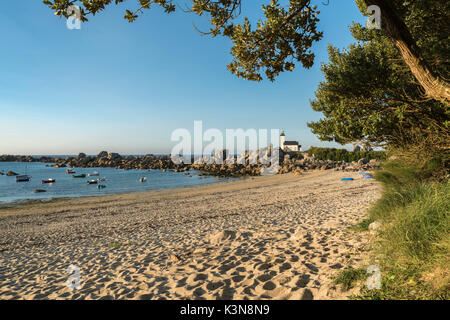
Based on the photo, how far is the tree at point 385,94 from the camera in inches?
259

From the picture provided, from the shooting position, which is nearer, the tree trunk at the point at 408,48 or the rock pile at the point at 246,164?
the tree trunk at the point at 408,48

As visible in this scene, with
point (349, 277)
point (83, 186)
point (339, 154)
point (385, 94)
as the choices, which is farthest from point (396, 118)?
point (339, 154)

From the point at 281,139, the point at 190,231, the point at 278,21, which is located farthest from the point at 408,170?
the point at 281,139

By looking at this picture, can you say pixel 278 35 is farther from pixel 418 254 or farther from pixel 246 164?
pixel 246 164

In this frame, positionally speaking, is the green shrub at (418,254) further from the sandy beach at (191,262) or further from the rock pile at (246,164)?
the rock pile at (246,164)

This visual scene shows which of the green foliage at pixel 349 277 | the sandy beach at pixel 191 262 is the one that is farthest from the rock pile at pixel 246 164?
the green foliage at pixel 349 277

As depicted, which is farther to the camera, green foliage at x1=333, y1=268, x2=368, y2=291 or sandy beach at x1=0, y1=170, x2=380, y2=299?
sandy beach at x1=0, y1=170, x2=380, y2=299

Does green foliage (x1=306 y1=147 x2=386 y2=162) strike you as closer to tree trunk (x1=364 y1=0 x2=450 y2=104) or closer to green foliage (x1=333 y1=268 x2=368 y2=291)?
tree trunk (x1=364 y1=0 x2=450 y2=104)

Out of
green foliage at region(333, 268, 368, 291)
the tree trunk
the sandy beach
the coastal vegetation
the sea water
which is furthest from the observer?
the sea water

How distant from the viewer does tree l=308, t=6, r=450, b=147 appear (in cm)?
658

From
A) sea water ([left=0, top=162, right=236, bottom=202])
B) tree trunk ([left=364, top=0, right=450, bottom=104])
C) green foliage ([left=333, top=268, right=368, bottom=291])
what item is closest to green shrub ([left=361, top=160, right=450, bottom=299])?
green foliage ([left=333, top=268, right=368, bottom=291])

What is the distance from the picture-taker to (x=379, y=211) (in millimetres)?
6543

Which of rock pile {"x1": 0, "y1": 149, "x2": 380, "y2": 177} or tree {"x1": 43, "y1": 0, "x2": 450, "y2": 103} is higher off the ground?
tree {"x1": 43, "y1": 0, "x2": 450, "y2": 103}
